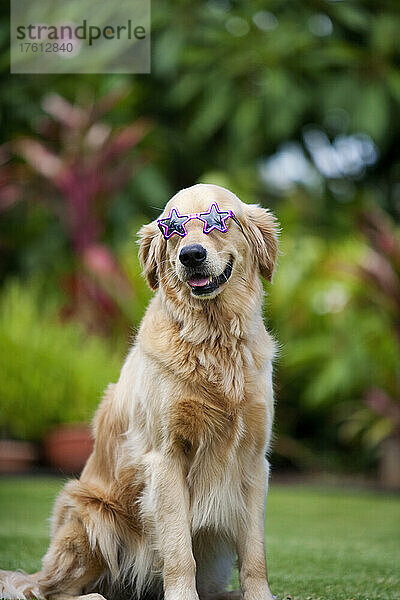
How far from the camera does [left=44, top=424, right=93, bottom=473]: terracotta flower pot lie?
7.58 metres

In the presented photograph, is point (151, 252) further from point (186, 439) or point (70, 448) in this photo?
point (70, 448)

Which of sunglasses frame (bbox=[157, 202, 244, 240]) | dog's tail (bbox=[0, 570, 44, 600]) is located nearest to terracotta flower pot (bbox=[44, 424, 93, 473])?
dog's tail (bbox=[0, 570, 44, 600])

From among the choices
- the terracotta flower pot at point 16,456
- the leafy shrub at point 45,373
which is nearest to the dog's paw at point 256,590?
the leafy shrub at point 45,373

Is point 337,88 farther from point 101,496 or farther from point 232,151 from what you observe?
point 101,496

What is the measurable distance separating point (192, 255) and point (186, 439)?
668mm

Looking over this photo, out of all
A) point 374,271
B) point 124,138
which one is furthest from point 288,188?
point 374,271

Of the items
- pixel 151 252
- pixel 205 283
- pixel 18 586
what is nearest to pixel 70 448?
pixel 18 586

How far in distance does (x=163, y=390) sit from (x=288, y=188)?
10.7m

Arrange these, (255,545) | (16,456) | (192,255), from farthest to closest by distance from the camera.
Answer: (16,456) < (255,545) < (192,255)

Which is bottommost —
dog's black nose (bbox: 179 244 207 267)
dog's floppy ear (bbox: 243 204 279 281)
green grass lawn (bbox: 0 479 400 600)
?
green grass lawn (bbox: 0 479 400 600)

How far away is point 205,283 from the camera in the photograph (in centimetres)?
293

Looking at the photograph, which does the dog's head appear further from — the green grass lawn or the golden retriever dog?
the green grass lawn

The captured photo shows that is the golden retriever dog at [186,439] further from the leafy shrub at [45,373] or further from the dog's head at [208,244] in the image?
the leafy shrub at [45,373]

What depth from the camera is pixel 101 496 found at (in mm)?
3201
